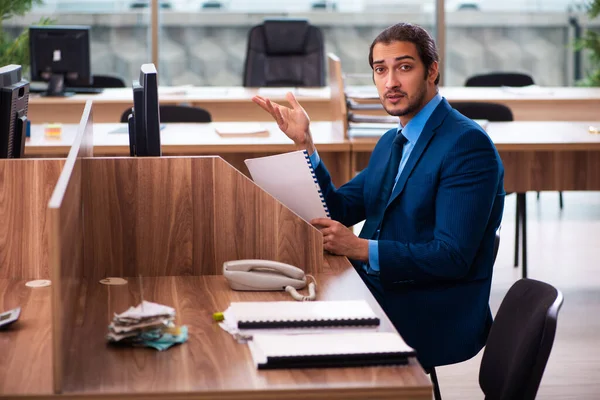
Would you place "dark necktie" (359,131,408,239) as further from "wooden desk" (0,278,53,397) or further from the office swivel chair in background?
"wooden desk" (0,278,53,397)

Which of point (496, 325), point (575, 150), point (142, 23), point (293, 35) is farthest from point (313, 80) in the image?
point (496, 325)

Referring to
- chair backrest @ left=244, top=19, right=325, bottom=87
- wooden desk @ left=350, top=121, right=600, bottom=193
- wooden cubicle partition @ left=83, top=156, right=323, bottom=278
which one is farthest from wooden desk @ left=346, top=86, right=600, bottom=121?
wooden cubicle partition @ left=83, top=156, right=323, bottom=278

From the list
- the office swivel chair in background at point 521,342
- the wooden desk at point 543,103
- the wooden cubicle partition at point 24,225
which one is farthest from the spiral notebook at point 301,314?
the wooden desk at point 543,103

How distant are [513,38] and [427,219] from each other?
6.27 metres

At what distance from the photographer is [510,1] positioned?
8039 mm

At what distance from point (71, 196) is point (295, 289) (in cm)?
59

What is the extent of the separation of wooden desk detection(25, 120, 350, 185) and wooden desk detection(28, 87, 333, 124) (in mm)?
1453

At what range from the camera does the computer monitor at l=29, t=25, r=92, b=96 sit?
19.5 feet

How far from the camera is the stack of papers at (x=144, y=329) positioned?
5.37ft

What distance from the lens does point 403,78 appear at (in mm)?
2344

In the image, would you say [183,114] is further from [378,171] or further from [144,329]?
[144,329]

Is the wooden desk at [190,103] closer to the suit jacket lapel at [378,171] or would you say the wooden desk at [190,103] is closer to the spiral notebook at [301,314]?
the suit jacket lapel at [378,171]

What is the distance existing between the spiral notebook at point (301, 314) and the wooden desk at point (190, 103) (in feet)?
13.0

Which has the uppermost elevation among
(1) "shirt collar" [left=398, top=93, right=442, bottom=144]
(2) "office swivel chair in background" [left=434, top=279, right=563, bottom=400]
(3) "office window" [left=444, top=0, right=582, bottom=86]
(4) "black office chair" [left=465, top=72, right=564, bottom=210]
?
(3) "office window" [left=444, top=0, right=582, bottom=86]
